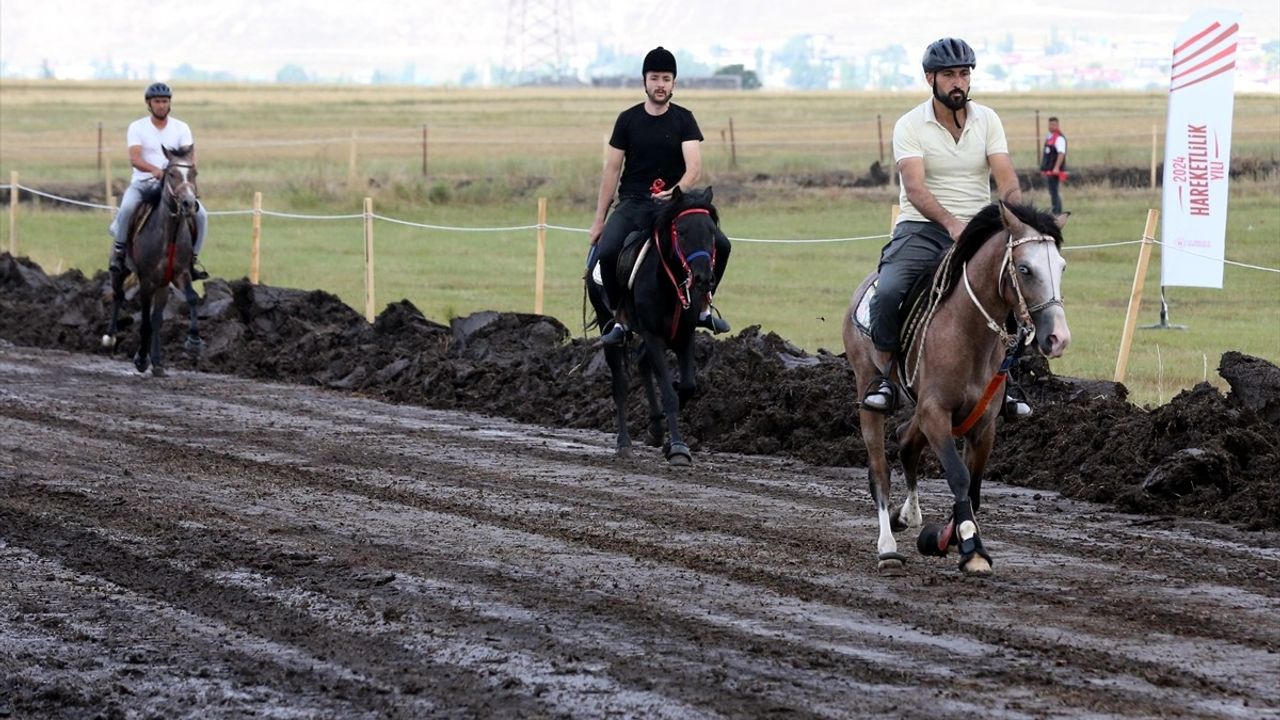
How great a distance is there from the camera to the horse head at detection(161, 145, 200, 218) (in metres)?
17.6

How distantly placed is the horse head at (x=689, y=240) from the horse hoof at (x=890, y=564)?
12.5ft

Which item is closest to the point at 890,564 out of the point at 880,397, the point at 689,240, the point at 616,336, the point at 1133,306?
the point at 880,397

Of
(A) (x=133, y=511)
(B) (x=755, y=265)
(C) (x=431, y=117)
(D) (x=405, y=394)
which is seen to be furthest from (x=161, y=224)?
(C) (x=431, y=117)

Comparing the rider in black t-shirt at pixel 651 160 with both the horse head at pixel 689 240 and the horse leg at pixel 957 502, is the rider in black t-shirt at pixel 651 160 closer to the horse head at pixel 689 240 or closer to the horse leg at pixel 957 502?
the horse head at pixel 689 240

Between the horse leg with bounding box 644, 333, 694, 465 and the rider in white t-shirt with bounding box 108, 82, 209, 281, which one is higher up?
the rider in white t-shirt with bounding box 108, 82, 209, 281

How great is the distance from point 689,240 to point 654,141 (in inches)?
34.5

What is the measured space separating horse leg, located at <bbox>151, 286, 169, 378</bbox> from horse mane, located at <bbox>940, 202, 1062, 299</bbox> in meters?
10.8

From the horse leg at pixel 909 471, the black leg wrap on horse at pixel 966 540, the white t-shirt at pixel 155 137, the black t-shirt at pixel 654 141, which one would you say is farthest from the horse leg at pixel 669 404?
the white t-shirt at pixel 155 137

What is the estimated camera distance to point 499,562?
9352 millimetres

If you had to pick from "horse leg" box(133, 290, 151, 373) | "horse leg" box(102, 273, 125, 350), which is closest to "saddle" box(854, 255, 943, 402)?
"horse leg" box(133, 290, 151, 373)

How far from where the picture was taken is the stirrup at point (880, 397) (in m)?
9.24

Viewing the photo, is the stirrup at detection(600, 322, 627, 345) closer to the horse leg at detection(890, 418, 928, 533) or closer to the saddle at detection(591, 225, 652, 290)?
the saddle at detection(591, 225, 652, 290)

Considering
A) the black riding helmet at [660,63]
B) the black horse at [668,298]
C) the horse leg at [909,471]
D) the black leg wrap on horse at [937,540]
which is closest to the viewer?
the black leg wrap on horse at [937,540]

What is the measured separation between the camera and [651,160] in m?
13.2
